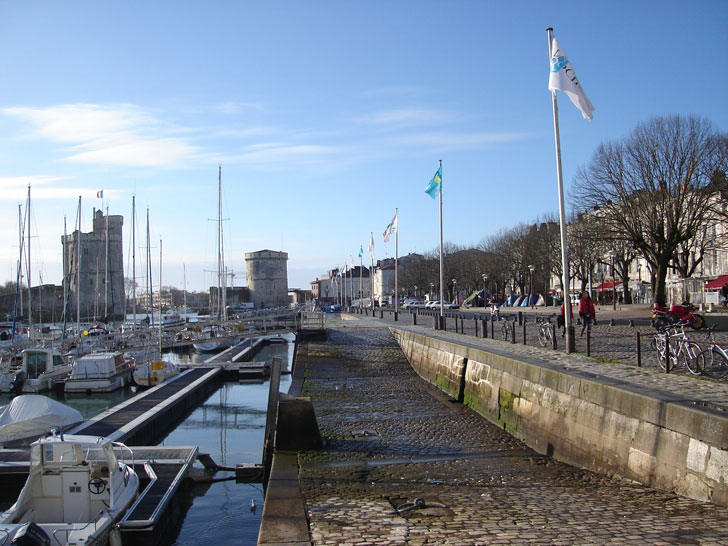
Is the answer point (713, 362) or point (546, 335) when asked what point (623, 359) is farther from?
point (546, 335)

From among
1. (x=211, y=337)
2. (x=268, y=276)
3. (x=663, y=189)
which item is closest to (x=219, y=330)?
(x=211, y=337)

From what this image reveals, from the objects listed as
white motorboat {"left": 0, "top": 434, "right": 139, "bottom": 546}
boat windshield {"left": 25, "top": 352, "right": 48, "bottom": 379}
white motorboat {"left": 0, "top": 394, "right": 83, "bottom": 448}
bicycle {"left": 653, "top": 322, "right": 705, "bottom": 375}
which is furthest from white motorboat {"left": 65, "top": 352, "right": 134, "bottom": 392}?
bicycle {"left": 653, "top": 322, "right": 705, "bottom": 375}

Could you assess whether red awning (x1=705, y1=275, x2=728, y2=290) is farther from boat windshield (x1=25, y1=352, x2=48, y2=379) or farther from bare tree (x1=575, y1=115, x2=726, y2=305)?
boat windshield (x1=25, y1=352, x2=48, y2=379)

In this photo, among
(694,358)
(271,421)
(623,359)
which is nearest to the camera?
(694,358)

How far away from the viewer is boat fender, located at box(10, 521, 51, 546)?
8.58 meters

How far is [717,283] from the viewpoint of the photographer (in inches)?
1767

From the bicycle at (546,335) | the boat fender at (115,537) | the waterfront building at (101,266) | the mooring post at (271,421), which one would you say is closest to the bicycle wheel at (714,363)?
the bicycle at (546,335)

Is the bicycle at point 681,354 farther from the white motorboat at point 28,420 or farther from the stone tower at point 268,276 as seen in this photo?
the stone tower at point 268,276

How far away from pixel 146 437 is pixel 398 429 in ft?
28.3

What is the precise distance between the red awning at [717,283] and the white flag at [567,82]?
3317 cm

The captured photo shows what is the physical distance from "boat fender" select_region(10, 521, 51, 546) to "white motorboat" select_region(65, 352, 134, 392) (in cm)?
2343

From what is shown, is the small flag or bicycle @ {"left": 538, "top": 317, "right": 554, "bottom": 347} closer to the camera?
bicycle @ {"left": 538, "top": 317, "right": 554, "bottom": 347}

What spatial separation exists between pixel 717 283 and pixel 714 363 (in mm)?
37872

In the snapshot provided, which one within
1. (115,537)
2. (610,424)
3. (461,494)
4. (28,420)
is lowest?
(115,537)
